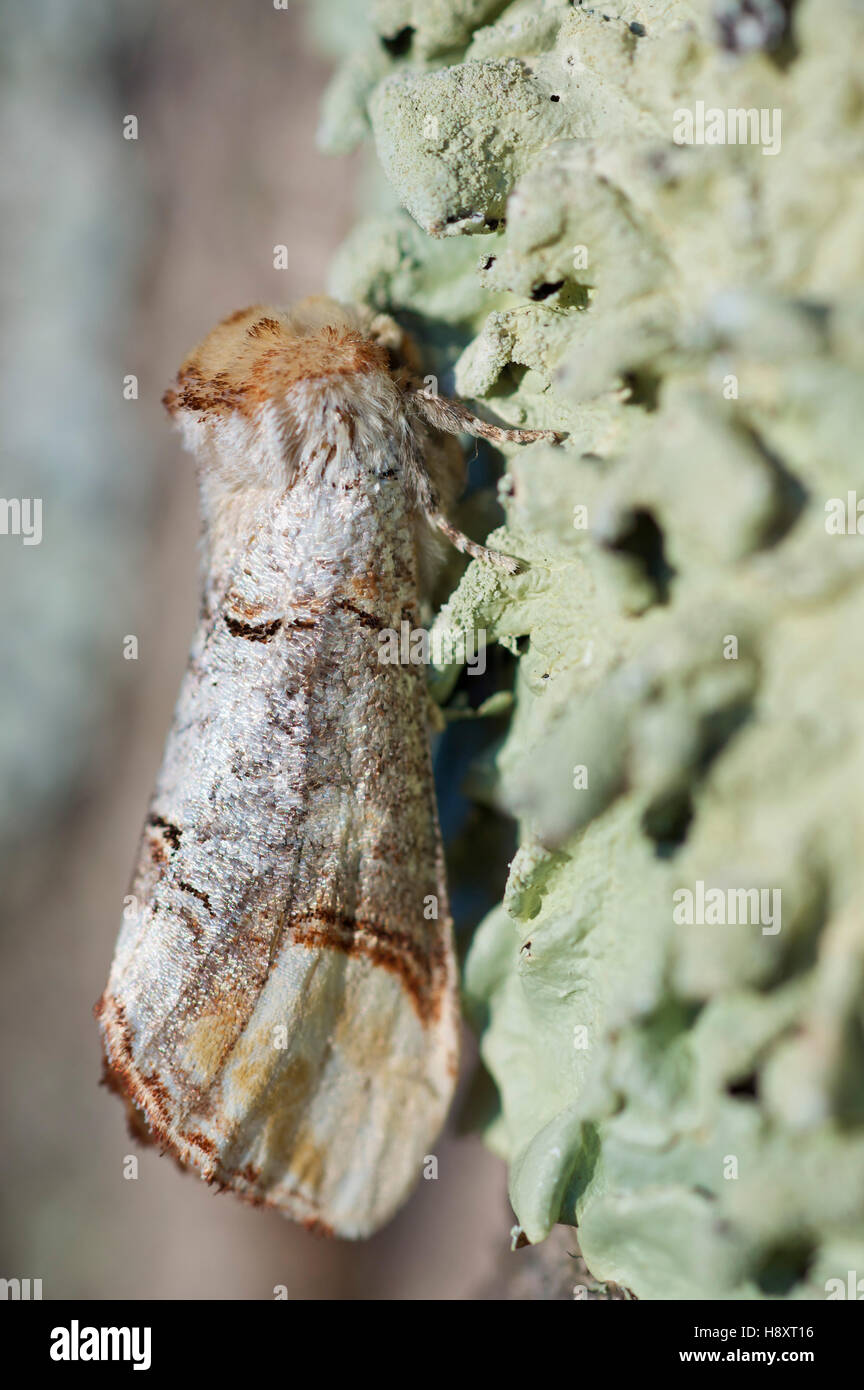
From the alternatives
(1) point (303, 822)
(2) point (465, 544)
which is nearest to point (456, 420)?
(2) point (465, 544)

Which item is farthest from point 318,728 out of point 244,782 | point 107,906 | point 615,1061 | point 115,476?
point 107,906

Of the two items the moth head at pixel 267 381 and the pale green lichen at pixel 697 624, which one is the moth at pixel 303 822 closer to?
the moth head at pixel 267 381

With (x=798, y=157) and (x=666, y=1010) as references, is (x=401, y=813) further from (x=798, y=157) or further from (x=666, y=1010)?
(x=798, y=157)

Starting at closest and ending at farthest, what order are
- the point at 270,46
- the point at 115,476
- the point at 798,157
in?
the point at 798,157 → the point at 270,46 → the point at 115,476

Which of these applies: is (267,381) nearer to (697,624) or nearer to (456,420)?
(456,420)

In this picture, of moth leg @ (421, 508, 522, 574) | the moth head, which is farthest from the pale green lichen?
the moth head

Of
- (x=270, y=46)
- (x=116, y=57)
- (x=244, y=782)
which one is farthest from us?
(x=116, y=57)
